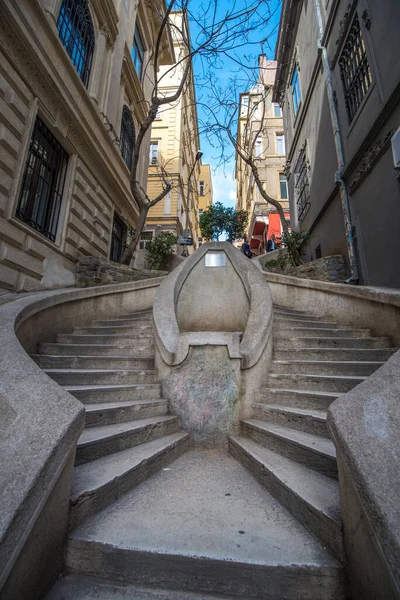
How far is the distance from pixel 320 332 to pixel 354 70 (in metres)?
7.84

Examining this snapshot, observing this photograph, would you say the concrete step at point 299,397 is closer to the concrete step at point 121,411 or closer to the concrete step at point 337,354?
the concrete step at point 337,354

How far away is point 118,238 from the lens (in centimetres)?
1307

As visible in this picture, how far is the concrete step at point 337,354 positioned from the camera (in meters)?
3.76

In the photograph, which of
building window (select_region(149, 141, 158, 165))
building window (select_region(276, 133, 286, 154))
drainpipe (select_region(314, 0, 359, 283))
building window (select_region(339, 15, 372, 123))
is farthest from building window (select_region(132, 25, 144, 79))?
building window (select_region(276, 133, 286, 154))

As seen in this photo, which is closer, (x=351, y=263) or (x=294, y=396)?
(x=294, y=396)

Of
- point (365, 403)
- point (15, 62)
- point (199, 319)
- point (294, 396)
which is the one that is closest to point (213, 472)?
point (294, 396)

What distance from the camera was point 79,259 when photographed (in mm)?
9008

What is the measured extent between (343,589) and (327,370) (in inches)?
93.7

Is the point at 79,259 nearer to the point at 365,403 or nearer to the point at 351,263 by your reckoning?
the point at 351,263

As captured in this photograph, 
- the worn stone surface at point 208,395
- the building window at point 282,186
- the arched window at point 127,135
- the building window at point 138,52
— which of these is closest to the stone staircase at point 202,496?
the worn stone surface at point 208,395

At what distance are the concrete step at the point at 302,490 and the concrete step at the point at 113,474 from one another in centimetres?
81

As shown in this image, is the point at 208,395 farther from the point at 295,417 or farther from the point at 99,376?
the point at 99,376

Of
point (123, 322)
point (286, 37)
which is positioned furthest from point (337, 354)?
point (286, 37)

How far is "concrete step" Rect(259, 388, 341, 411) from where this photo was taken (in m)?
2.89
